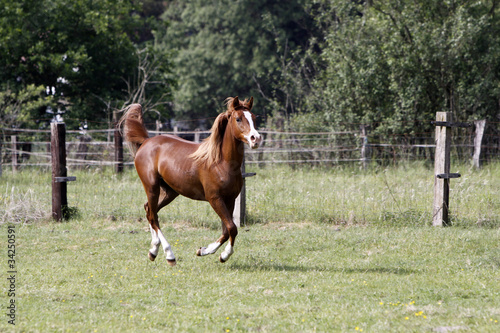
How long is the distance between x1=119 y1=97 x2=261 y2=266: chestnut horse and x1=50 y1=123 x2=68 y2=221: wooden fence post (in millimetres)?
3023

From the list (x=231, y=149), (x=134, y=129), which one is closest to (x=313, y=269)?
(x=231, y=149)

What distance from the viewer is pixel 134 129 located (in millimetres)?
7805

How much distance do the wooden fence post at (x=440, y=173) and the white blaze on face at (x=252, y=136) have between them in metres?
4.34

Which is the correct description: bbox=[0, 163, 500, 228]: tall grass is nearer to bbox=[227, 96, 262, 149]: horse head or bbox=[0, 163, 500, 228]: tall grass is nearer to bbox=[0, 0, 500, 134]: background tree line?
bbox=[227, 96, 262, 149]: horse head

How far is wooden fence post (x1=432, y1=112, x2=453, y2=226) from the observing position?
29.4 ft

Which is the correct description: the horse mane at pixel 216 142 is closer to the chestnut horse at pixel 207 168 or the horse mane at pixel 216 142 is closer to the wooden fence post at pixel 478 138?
the chestnut horse at pixel 207 168

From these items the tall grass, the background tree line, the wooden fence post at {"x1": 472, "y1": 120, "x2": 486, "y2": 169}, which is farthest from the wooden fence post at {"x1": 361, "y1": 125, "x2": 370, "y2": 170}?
the tall grass

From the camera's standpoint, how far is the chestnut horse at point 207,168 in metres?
6.30

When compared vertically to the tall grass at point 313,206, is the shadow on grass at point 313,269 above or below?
below

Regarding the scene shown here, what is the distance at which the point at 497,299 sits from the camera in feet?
16.9

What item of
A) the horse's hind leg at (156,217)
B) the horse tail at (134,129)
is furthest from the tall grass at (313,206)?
the horse tail at (134,129)

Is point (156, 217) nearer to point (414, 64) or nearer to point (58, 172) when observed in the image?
point (58, 172)

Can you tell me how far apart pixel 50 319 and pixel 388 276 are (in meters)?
3.57

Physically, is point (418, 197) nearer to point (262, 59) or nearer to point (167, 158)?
point (167, 158)
